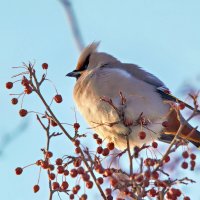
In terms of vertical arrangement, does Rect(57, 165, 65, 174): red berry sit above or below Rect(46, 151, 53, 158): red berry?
below

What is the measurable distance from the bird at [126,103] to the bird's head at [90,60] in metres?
0.23

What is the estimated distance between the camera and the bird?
3.37 meters

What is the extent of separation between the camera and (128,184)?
6.09ft

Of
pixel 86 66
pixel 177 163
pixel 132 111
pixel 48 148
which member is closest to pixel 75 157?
pixel 48 148

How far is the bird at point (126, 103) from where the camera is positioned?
337 cm

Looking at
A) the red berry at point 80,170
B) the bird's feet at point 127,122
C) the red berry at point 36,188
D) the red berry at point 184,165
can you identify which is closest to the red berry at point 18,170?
the red berry at point 36,188

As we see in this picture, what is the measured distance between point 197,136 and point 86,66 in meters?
1.18

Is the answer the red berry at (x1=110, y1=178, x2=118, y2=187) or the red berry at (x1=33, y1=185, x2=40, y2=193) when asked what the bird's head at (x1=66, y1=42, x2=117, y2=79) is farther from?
the red berry at (x1=110, y1=178, x2=118, y2=187)

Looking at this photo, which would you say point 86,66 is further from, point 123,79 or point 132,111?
point 132,111

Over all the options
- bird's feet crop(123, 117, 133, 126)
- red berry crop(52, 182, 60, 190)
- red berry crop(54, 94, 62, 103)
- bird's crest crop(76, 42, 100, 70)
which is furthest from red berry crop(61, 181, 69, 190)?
bird's crest crop(76, 42, 100, 70)

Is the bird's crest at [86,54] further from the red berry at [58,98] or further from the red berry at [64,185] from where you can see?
the red berry at [64,185]

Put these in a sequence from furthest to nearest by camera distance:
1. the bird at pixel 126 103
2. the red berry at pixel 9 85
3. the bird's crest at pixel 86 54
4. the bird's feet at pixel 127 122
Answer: the bird's crest at pixel 86 54 → the bird at pixel 126 103 → the bird's feet at pixel 127 122 → the red berry at pixel 9 85

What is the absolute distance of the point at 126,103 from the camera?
3377 millimetres

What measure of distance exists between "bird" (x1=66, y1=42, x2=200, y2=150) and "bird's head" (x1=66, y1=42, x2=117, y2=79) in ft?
0.76
